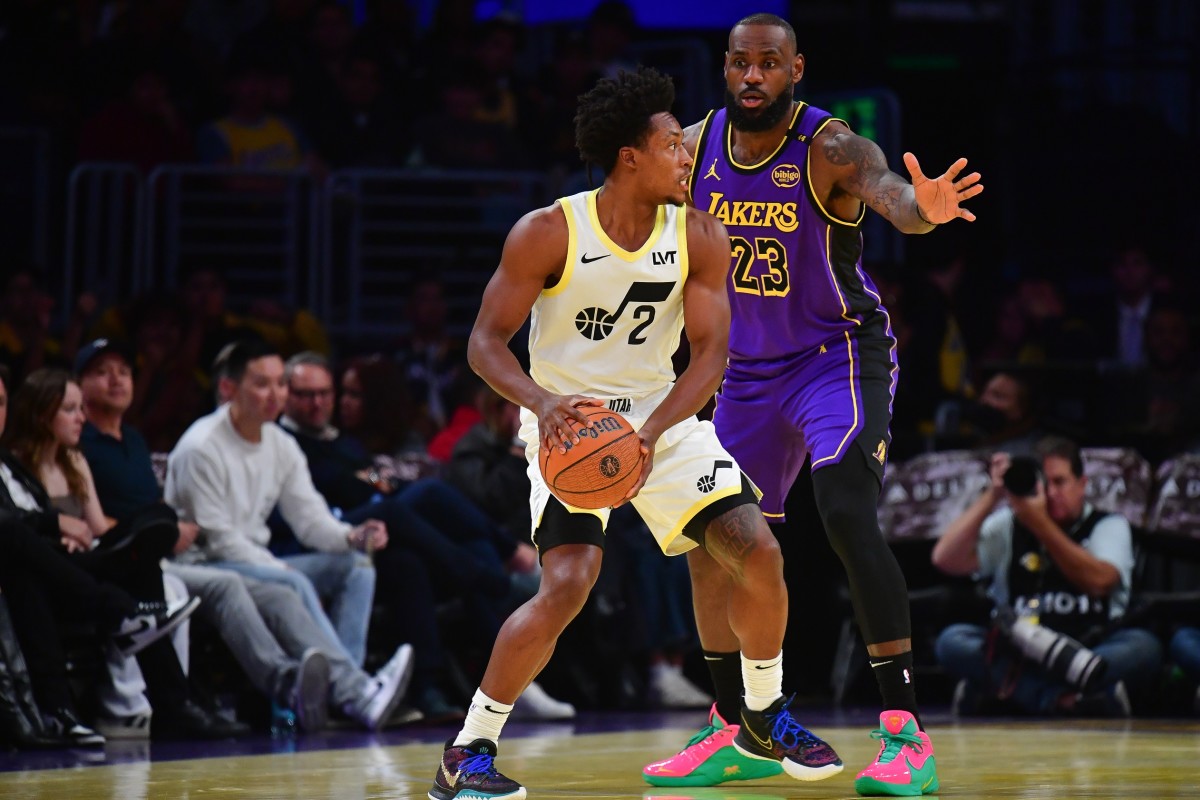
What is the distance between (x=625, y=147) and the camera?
502 centimetres

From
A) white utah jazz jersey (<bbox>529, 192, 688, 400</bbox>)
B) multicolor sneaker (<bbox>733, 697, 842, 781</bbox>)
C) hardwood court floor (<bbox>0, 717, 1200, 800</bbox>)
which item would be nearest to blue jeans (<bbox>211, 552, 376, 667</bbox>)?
hardwood court floor (<bbox>0, 717, 1200, 800</bbox>)

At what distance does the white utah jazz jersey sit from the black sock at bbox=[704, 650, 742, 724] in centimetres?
101

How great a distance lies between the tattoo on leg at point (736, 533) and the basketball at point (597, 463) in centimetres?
43

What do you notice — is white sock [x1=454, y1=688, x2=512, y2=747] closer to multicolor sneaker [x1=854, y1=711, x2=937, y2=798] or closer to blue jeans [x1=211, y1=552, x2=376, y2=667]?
multicolor sneaker [x1=854, y1=711, x2=937, y2=798]

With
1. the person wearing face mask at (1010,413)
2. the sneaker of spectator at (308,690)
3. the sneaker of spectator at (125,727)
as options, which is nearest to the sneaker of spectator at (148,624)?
the sneaker of spectator at (125,727)

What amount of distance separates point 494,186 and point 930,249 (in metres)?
3.18

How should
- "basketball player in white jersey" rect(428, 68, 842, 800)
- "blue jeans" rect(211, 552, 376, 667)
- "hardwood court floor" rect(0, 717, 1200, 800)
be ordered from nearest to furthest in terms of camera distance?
"basketball player in white jersey" rect(428, 68, 842, 800) < "hardwood court floor" rect(0, 717, 1200, 800) < "blue jeans" rect(211, 552, 376, 667)

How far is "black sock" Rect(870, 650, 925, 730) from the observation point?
5.16 m

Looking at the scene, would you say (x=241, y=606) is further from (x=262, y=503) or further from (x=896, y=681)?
(x=896, y=681)

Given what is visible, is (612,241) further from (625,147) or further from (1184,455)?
(1184,455)

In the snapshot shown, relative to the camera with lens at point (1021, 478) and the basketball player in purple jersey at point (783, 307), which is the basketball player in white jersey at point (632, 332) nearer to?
the basketball player in purple jersey at point (783, 307)

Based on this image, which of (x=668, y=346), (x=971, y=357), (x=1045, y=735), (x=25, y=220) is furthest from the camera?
(x=971, y=357)

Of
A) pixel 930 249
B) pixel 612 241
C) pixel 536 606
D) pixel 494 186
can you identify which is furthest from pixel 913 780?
pixel 930 249

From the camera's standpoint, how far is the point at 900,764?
197 inches
